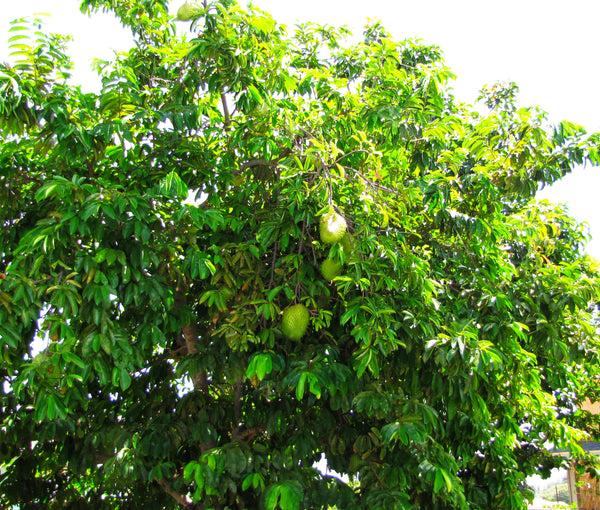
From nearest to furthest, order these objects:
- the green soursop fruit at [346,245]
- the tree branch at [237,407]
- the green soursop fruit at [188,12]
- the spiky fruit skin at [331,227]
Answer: the spiky fruit skin at [331,227] → the green soursop fruit at [346,245] → the green soursop fruit at [188,12] → the tree branch at [237,407]

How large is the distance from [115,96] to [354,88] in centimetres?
158

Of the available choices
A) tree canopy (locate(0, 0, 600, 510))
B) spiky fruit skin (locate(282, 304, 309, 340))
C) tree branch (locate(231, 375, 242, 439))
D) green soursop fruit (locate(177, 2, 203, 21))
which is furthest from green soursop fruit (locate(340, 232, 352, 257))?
green soursop fruit (locate(177, 2, 203, 21))

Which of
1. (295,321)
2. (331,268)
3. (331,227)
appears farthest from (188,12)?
(295,321)

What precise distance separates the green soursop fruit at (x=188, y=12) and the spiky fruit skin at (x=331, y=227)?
142 cm

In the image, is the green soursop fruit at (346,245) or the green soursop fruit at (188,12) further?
the green soursop fruit at (188,12)

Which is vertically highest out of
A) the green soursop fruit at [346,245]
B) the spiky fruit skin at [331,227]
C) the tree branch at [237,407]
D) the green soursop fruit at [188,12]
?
the green soursop fruit at [188,12]

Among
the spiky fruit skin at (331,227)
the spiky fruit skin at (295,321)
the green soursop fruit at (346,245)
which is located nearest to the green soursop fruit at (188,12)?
the spiky fruit skin at (331,227)

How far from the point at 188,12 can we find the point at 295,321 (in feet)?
6.26

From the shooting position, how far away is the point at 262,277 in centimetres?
350

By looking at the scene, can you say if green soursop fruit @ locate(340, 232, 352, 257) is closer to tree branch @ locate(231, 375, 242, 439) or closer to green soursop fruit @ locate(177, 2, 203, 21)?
tree branch @ locate(231, 375, 242, 439)

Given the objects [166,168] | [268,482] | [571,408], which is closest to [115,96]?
[166,168]

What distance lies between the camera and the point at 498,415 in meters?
3.97

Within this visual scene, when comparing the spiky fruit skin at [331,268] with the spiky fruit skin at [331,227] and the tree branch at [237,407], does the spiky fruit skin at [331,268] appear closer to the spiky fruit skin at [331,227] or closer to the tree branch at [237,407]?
the spiky fruit skin at [331,227]

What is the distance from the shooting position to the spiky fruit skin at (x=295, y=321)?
3059mm
